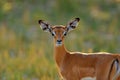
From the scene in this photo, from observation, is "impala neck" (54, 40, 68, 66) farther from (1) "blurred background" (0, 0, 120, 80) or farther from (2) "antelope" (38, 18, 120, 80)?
(1) "blurred background" (0, 0, 120, 80)

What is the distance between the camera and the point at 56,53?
33.6 feet

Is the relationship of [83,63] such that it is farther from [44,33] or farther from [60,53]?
[44,33]

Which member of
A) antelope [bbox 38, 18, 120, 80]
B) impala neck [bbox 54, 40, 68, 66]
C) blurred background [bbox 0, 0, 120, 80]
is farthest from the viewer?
blurred background [bbox 0, 0, 120, 80]

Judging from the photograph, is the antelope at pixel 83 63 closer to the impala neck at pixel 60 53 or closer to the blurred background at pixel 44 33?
the impala neck at pixel 60 53

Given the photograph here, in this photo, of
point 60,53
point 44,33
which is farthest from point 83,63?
point 44,33

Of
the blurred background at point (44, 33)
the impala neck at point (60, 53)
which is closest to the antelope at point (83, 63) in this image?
the impala neck at point (60, 53)

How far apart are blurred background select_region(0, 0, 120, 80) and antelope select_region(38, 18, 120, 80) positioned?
5.19 ft

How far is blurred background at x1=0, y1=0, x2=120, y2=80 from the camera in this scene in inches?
520

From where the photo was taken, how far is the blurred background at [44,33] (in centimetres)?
1320

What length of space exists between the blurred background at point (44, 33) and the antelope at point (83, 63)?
1.58m

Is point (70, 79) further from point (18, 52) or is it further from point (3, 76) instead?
point (18, 52)

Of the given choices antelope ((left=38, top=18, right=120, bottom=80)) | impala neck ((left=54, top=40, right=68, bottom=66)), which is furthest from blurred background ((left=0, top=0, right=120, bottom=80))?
antelope ((left=38, top=18, right=120, bottom=80))

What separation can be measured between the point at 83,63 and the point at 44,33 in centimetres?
820

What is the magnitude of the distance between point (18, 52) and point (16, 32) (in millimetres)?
2422
